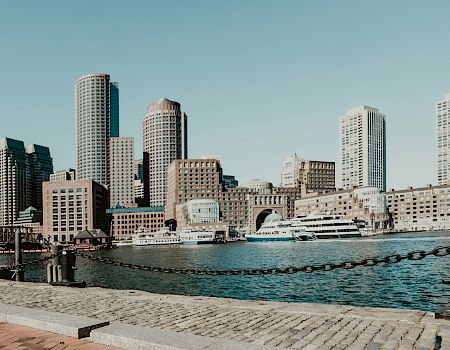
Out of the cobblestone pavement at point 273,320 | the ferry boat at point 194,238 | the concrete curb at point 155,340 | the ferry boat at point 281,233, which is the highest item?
the concrete curb at point 155,340

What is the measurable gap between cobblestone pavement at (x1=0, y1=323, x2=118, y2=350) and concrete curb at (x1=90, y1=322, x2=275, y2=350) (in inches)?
7.3

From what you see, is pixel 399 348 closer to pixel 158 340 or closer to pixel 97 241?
pixel 158 340

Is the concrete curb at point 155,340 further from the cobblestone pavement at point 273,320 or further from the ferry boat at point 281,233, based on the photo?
the ferry boat at point 281,233

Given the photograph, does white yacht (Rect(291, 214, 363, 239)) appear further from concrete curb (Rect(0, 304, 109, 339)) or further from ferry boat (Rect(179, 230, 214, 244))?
concrete curb (Rect(0, 304, 109, 339))

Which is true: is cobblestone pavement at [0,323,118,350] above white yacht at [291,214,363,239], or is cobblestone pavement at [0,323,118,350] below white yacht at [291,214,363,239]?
above

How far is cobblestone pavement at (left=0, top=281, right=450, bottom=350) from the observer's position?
8.73 meters

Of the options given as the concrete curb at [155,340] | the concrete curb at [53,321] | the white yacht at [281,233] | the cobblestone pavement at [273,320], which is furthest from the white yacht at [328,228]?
the concrete curb at [155,340]

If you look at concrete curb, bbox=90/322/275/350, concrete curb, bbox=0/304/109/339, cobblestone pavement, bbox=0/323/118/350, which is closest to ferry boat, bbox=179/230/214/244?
concrete curb, bbox=0/304/109/339

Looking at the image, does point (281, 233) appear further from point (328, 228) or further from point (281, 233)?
point (328, 228)

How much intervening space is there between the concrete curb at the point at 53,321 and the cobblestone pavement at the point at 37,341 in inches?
4.7

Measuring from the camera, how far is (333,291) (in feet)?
112

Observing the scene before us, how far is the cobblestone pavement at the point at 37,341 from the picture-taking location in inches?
337

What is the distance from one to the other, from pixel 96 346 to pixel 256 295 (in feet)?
83.3

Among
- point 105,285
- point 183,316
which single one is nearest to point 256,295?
point 105,285
